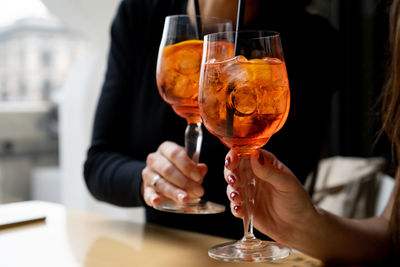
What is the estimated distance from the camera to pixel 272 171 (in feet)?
2.35

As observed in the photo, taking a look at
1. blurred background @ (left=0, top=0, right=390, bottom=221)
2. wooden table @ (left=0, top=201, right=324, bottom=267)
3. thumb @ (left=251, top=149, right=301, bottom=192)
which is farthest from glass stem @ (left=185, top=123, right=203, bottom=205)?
blurred background @ (left=0, top=0, right=390, bottom=221)

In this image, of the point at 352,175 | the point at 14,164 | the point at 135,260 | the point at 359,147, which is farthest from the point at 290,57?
the point at 14,164

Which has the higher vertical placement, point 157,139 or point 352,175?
point 157,139

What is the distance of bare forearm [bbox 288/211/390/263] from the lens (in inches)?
32.8

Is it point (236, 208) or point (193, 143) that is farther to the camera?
point (193, 143)

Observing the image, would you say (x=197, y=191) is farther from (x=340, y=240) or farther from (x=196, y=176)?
(x=340, y=240)

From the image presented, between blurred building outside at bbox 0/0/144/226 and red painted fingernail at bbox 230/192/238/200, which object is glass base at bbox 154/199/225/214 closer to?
red painted fingernail at bbox 230/192/238/200

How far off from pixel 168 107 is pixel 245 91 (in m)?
0.72

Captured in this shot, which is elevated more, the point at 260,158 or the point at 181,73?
the point at 181,73

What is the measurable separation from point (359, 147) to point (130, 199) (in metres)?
1.92

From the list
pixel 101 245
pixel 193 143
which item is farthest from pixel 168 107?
pixel 101 245

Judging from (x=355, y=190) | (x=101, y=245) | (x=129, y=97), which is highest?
(x=129, y=97)

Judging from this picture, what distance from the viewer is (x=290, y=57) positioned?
1.33 m

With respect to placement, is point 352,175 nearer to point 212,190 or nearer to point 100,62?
point 212,190
